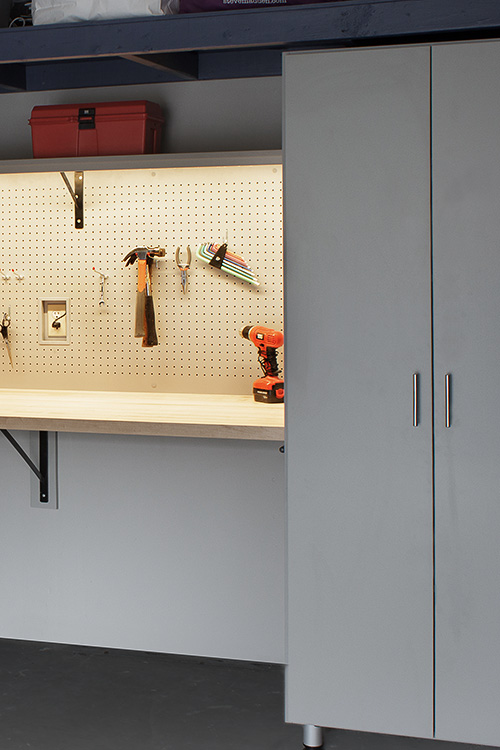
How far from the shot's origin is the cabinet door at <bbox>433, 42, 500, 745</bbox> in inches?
91.4

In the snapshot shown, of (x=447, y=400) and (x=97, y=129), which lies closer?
(x=447, y=400)

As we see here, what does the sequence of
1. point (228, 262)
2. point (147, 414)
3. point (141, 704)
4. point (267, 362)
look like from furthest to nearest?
point (228, 262) < point (267, 362) < point (141, 704) < point (147, 414)

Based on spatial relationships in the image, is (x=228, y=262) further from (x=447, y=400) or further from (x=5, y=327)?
(x=447, y=400)

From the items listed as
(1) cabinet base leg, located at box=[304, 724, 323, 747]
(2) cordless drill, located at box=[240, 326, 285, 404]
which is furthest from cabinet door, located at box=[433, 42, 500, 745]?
(2) cordless drill, located at box=[240, 326, 285, 404]

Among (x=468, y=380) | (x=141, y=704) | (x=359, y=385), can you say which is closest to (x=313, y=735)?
(x=141, y=704)

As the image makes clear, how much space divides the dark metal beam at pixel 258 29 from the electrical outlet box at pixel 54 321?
3.58 feet

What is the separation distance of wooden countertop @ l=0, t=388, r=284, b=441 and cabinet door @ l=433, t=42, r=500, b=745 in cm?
61

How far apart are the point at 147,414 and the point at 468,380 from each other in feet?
3.77

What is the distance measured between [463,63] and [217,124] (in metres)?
1.20

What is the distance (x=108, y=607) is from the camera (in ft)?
11.2

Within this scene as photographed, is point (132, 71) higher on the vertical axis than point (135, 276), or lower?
higher

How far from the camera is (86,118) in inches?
122

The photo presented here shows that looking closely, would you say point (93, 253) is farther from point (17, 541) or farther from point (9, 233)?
point (17, 541)

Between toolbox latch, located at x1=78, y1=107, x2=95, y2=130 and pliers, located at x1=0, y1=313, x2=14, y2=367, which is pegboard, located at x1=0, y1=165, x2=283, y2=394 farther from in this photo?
toolbox latch, located at x1=78, y1=107, x2=95, y2=130
